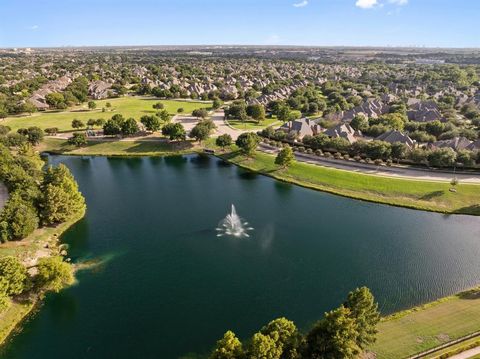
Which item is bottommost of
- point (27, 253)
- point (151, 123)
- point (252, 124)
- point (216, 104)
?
point (27, 253)

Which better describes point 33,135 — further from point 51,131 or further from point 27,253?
point 27,253

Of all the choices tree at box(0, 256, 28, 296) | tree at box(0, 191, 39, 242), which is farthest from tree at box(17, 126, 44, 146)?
tree at box(0, 256, 28, 296)

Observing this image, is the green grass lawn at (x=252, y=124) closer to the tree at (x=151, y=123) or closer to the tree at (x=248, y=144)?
the tree at (x=151, y=123)

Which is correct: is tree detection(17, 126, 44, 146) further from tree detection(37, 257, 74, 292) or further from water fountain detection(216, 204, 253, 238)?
tree detection(37, 257, 74, 292)

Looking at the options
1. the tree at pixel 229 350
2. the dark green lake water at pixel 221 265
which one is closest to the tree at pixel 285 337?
the tree at pixel 229 350

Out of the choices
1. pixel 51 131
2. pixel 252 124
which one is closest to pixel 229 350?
pixel 51 131

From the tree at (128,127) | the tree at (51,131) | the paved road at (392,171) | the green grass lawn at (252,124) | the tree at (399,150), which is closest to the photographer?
the paved road at (392,171)
